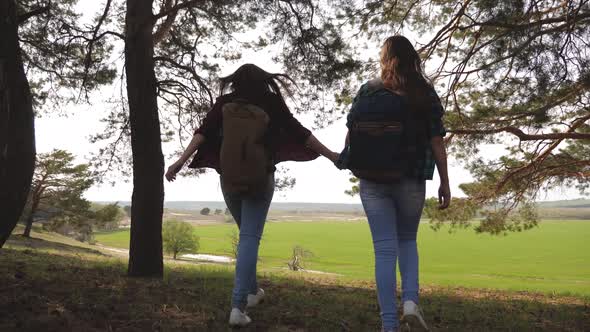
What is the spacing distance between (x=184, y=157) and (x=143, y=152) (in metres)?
3.20

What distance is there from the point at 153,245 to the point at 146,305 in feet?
8.14

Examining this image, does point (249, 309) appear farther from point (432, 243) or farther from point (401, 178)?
point (432, 243)

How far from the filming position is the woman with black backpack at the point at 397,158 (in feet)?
7.54

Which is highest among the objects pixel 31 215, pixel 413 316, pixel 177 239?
pixel 31 215

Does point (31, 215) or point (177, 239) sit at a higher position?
point (31, 215)

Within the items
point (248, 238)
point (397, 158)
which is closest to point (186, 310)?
point (248, 238)

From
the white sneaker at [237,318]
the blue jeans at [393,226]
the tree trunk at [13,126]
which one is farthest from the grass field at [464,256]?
the blue jeans at [393,226]

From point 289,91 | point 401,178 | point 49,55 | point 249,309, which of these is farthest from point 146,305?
point 49,55

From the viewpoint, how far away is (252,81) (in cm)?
281

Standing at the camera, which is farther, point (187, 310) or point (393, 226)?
point (187, 310)

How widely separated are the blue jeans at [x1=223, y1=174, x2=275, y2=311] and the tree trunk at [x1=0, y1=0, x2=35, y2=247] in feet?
8.32

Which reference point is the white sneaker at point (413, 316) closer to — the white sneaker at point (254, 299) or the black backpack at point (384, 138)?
the black backpack at point (384, 138)

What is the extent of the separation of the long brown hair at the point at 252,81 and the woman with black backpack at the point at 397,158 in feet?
2.27

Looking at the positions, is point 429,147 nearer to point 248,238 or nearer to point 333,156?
point 333,156
